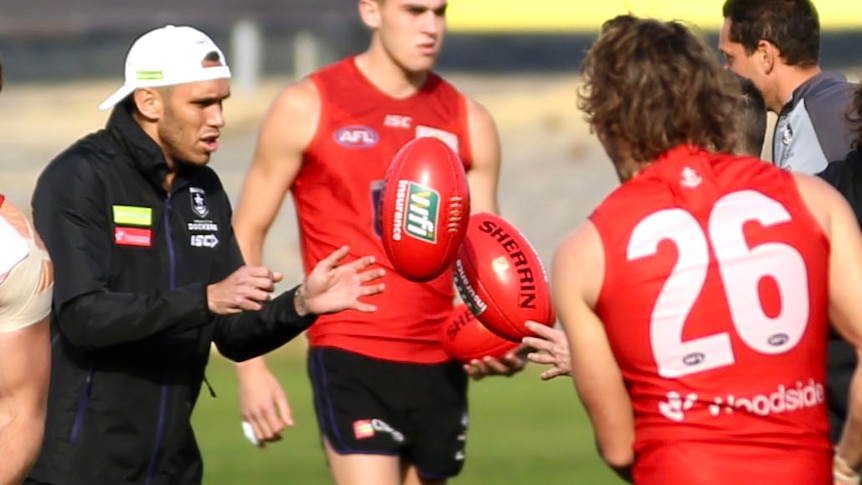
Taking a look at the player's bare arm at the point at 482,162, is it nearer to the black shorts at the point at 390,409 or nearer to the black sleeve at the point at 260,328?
the black shorts at the point at 390,409

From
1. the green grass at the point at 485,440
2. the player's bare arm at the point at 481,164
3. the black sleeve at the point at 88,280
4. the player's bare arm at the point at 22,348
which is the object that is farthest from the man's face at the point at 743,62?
the green grass at the point at 485,440

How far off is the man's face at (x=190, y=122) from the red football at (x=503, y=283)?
0.94 meters

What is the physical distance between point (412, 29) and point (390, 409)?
141 cm

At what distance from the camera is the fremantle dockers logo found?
559 centimetres

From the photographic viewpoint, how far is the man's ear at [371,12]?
677cm

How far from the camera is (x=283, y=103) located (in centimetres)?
669

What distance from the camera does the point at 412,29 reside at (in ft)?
21.9

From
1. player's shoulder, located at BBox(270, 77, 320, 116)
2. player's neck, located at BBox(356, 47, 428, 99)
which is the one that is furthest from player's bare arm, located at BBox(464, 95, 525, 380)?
player's shoulder, located at BBox(270, 77, 320, 116)

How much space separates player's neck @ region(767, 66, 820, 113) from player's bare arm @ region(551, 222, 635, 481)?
2091 millimetres

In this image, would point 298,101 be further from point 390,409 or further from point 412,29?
point 390,409

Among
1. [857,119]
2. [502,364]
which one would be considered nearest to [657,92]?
[857,119]

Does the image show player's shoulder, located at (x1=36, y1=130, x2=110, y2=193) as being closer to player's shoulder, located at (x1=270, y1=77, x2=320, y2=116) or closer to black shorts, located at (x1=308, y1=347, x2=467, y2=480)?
player's shoulder, located at (x1=270, y1=77, x2=320, y2=116)

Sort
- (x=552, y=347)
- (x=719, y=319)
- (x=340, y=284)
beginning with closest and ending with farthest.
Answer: (x=719, y=319), (x=552, y=347), (x=340, y=284)

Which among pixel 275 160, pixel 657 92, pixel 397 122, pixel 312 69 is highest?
pixel 657 92
